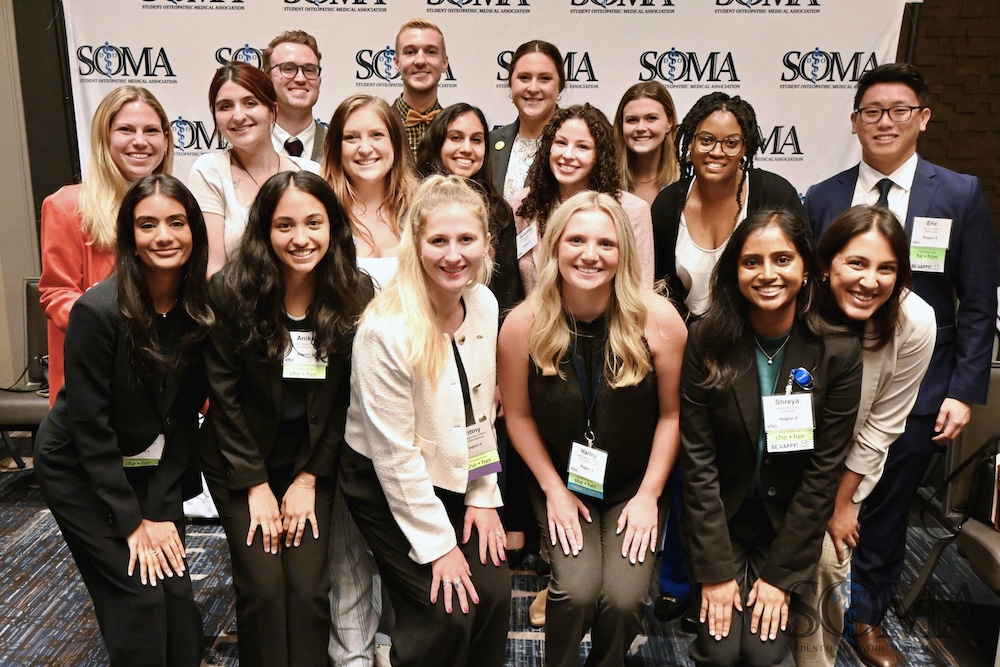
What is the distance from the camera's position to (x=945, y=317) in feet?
8.54

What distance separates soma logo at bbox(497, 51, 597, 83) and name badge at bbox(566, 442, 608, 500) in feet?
7.99

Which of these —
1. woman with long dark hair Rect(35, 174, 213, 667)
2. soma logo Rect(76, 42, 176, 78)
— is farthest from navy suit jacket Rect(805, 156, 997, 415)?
soma logo Rect(76, 42, 176, 78)

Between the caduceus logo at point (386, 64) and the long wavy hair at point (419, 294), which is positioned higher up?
the caduceus logo at point (386, 64)

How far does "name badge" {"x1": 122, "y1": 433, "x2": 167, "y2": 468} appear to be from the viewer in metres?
2.16

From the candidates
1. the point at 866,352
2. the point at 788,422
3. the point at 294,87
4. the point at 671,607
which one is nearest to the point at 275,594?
the point at 671,607

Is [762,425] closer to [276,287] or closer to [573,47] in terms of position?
[276,287]

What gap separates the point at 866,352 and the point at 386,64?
9.55 ft

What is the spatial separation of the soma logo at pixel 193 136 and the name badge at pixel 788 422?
3.23 meters

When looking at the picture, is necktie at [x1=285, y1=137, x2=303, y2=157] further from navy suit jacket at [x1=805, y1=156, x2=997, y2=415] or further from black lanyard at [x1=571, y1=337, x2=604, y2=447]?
navy suit jacket at [x1=805, y1=156, x2=997, y2=415]

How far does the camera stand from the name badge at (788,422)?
2.04 metres

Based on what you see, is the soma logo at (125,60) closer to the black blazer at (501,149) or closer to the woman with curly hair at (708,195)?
the black blazer at (501,149)

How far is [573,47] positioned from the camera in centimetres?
396

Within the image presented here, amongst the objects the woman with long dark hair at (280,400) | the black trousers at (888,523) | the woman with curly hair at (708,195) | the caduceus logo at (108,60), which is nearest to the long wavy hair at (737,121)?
the woman with curly hair at (708,195)

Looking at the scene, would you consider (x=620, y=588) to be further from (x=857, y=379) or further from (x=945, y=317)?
(x=945, y=317)
